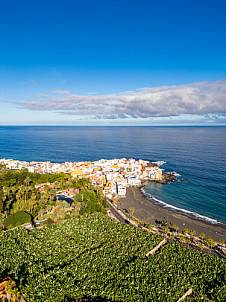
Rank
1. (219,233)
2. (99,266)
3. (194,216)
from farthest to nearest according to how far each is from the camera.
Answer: (194,216), (219,233), (99,266)

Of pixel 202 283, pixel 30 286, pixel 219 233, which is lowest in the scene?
pixel 219 233

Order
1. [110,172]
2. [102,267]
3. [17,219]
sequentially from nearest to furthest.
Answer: [102,267] < [17,219] < [110,172]

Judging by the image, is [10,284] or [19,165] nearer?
[10,284]

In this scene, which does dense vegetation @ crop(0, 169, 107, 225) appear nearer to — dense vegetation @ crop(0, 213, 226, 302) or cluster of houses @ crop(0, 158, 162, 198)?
dense vegetation @ crop(0, 213, 226, 302)

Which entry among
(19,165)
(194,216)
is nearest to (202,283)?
(194,216)

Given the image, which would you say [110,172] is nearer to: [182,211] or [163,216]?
[163,216]

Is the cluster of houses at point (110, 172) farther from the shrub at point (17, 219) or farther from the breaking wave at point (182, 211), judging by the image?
the shrub at point (17, 219)

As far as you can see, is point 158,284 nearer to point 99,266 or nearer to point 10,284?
point 99,266

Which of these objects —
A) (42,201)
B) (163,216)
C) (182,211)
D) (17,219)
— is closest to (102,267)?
(17,219)
